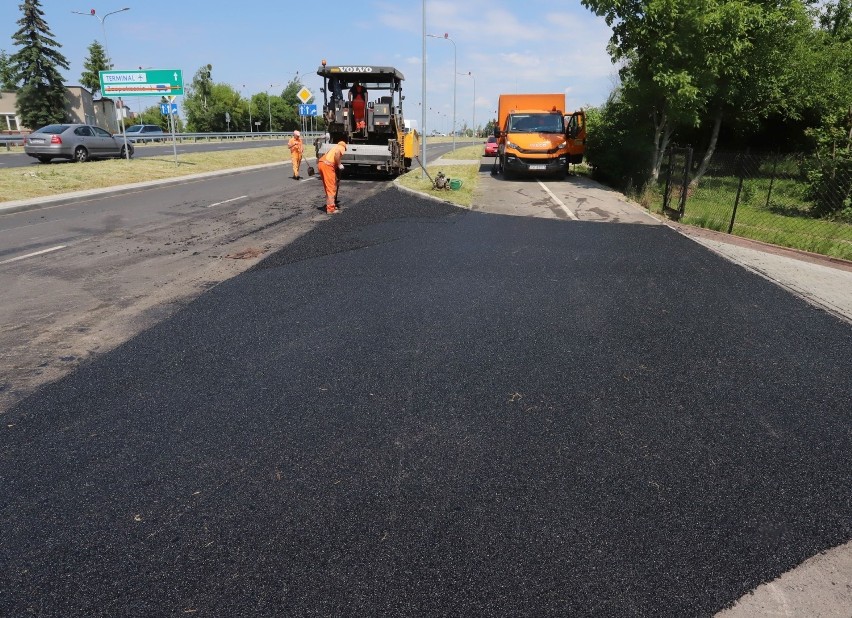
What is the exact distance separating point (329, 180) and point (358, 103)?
8.80 meters

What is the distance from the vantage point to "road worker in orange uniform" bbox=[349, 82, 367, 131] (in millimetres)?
19703

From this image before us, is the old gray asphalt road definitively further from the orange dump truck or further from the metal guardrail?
the metal guardrail

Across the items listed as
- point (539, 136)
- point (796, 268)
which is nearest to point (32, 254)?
point (796, 268)

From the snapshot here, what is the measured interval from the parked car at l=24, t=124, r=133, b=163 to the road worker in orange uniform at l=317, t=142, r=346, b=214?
625 inches

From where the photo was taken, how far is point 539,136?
1994 cm

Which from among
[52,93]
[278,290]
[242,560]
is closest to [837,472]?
[242,560]

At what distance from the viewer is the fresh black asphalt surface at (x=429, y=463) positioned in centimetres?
234

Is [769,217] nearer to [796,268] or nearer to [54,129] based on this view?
[796,268]

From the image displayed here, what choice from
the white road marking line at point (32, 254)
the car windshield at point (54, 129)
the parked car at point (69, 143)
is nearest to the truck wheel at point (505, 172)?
the white road marking line at point (32, 254)

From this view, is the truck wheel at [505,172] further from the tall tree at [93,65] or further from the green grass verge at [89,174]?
the tall tree at [93,65]

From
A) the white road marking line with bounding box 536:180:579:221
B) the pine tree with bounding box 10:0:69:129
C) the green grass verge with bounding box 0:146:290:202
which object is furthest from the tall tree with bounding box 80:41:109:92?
the white road marking line with bounding box 536:180:579:221

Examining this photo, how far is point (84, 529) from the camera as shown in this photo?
2615mm

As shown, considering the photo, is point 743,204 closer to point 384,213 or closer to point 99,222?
point 384,213

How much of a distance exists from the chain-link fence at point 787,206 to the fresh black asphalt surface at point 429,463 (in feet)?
22.3
